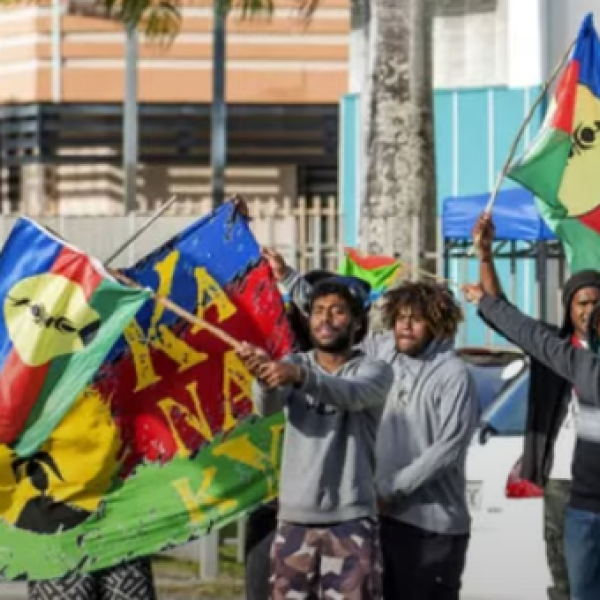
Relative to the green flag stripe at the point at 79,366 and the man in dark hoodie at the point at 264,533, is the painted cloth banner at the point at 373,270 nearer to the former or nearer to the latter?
the man in dark hoodie at the point at 264,533

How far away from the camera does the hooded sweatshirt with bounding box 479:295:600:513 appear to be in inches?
352

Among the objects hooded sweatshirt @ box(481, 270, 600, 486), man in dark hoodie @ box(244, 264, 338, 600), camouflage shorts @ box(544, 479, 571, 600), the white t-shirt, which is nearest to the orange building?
the white t-shirt

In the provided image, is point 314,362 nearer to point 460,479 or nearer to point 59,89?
point 460,479

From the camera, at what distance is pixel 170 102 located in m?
34.5

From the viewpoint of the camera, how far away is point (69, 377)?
884 centimetres

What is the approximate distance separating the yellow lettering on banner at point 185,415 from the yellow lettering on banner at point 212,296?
0.28 meters

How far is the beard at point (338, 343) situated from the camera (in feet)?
28.5

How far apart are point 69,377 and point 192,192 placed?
26.4 metres

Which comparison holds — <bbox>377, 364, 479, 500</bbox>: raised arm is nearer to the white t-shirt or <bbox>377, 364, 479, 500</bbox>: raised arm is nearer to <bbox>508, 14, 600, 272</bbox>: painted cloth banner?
<bbox>508, 14, 600, 272</bbox>: painted cloth banner

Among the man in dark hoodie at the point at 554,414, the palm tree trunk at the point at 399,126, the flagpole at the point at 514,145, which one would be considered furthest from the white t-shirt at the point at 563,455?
the palm tree trunk at the point at 399,126

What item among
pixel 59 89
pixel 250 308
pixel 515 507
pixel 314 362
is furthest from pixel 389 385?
pixel 59 89

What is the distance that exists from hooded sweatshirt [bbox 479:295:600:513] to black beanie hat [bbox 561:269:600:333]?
14cm

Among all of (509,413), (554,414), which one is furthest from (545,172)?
(509,413)

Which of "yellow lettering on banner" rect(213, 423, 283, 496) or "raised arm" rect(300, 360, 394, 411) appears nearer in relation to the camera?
"raised arm" rect(300, 360, 394, 411)
